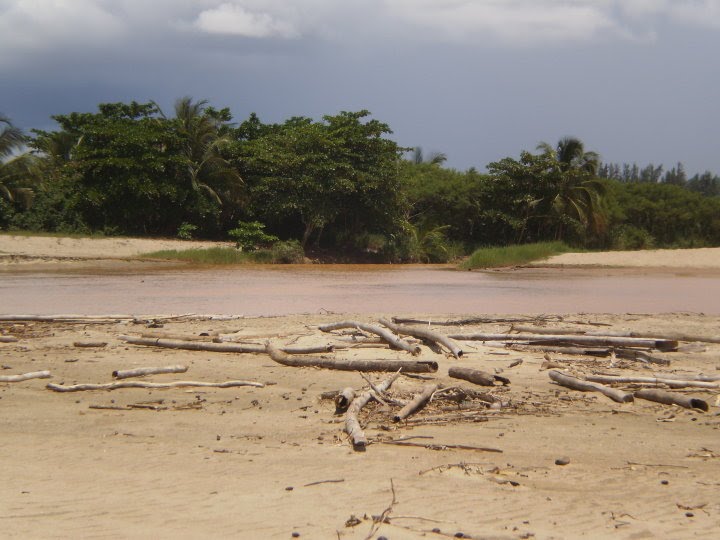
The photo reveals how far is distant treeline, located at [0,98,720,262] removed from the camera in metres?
29.2

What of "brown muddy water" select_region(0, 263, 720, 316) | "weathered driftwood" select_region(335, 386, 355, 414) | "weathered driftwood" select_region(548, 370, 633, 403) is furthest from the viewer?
"brown muddy water" select_region(0, 263, 720, 316)

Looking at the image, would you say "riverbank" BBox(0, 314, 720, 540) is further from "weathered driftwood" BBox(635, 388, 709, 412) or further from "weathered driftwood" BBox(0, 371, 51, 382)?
"weathered driftwood" BBox(0, 371, 51, 382)

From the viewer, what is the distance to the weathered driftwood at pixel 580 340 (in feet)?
26.8

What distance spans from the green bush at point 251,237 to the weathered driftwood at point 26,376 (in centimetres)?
2231

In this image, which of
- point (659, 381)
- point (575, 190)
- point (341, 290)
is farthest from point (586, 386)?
point (575, 190)

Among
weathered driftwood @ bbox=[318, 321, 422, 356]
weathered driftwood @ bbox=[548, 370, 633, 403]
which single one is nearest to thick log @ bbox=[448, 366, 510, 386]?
weathered driftwood @ bbox=[548, 370, 633, 403]

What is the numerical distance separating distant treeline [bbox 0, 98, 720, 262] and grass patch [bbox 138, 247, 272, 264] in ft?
2.55

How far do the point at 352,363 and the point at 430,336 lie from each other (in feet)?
4.60

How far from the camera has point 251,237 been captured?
29.7 meters

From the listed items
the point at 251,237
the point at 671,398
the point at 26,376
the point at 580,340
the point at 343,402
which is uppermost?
the point at 251,237

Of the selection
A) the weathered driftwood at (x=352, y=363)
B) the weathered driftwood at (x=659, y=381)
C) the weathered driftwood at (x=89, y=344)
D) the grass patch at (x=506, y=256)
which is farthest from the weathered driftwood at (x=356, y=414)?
the grass patch at (x=506, y=256)

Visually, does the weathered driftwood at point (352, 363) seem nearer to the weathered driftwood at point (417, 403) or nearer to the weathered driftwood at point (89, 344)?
the weathered driftwood at point (417, 403)

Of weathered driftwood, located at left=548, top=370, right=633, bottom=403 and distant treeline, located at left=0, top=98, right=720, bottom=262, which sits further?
distant treeline, located at left=0, top=98, right=720, bottom=262

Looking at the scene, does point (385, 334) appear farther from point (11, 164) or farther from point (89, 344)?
point (11, 164)
